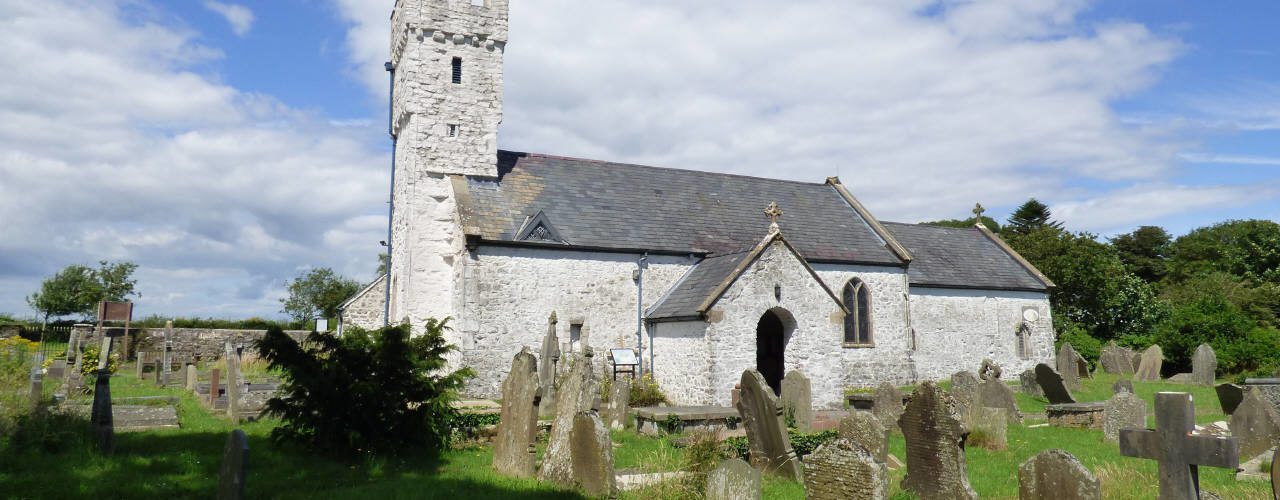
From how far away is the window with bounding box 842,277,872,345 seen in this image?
2320cm

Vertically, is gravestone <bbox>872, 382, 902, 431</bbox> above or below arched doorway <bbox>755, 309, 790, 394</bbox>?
below

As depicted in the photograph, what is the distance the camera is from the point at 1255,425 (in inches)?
418

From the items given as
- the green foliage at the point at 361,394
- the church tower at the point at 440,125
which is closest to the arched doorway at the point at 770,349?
the church tower at the point at 440,125

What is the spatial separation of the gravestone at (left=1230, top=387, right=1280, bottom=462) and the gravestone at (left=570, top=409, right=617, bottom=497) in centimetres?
897

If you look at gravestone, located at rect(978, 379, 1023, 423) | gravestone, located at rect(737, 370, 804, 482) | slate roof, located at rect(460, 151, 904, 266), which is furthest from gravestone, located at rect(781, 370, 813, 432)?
slate roof, located at rect(460, 151, 904, 266)

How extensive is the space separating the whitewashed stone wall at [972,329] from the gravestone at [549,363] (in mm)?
13257

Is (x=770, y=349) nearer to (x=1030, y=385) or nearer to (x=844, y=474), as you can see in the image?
(x=1030, y=385)

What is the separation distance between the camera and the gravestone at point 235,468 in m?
5.72

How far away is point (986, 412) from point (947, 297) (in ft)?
49.0

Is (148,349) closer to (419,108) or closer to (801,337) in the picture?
(419,108)

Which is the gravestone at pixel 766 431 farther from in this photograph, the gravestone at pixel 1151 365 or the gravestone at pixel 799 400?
the gravestone at pixel 1151 365

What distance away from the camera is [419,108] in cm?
2119

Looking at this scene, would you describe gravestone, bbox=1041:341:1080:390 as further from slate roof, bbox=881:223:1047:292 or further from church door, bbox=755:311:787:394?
church door, bbox=755:311:787:394

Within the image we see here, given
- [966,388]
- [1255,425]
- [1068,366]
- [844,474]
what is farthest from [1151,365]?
[844,474]
